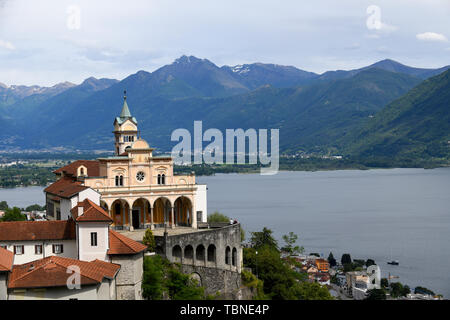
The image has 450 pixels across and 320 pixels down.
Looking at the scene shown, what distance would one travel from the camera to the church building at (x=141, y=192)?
44.7m

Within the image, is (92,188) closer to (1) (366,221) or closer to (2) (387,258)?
(2) (387,258)

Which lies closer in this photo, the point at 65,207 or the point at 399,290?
the point at 65,207

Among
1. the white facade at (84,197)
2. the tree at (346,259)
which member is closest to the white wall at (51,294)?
the white facade at (84,197)

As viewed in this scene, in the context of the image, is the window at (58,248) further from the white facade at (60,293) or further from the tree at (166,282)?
the white facade at (60,293)

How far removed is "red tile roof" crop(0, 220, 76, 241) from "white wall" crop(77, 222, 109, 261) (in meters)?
1.88

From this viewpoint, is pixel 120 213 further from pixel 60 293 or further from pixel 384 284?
pixel 384 284

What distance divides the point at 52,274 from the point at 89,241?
4297 mm

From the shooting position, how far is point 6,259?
3145 cm

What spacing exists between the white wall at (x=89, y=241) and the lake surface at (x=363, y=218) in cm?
4642

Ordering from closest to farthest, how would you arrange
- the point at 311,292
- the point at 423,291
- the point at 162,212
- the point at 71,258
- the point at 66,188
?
the point at 71,258 < the point at 66,188 < the point at 162,212 < the point at 311,292 < the point at 423,291

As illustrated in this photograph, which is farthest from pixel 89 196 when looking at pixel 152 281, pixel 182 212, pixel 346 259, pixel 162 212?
pixel 346 259

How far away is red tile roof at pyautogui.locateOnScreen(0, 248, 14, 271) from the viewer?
2951cm

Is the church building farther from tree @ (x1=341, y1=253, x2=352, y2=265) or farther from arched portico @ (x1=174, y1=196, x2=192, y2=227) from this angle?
tree @ (x1=341, y1=253, x2=352, y2=265)
